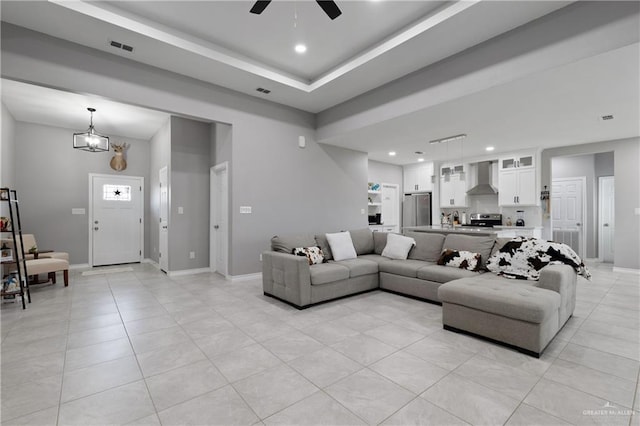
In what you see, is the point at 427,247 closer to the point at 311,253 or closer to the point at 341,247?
the point at 341,247

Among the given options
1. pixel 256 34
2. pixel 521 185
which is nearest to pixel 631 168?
pixel 521 185

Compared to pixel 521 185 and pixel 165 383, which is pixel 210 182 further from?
pixel 521 185

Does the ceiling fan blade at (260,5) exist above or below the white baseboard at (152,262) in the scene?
above

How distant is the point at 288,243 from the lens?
4125 mm

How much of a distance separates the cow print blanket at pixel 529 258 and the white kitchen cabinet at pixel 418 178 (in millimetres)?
5095

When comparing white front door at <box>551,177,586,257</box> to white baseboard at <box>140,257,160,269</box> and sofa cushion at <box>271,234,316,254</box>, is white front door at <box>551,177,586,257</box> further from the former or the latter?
white baseboard at <box>140,257,160,269</box>

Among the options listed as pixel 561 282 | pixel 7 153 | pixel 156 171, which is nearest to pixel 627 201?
pixel 561 282

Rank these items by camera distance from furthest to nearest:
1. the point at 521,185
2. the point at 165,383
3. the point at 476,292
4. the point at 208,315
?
the point at 521,185
the point at 208,315
the point at 476,292
the point at 165,383

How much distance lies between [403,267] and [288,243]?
162 cm

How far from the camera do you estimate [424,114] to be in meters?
4.28

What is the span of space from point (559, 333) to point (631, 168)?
5046mm

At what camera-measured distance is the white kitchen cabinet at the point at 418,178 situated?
8.52 m

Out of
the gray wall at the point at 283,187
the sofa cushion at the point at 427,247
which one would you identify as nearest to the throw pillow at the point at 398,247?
the sofa cushion at the point at 427,247

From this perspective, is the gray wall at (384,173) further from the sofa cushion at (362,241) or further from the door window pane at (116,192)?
the door window pane at (116,192)
